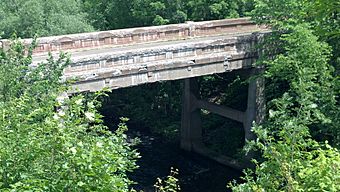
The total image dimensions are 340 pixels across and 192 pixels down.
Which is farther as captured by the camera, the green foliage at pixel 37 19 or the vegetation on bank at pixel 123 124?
the green foliage at pixel 37 19

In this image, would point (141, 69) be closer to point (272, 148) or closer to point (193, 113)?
point (193, 113)

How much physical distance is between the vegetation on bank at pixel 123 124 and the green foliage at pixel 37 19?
0.19 ft

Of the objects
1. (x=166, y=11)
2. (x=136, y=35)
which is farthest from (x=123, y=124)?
(x=166, y=11)

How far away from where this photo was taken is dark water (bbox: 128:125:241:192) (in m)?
26.0

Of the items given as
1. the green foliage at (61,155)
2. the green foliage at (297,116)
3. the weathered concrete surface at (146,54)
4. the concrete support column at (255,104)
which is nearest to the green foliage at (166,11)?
the weathered concrete surface at (146,54)

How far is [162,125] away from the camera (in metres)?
34.7

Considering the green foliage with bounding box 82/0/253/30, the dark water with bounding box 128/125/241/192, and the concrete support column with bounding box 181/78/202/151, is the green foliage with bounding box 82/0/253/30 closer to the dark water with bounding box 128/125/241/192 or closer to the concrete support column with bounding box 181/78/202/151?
the concrete support column with bounding box 181/78/202/151

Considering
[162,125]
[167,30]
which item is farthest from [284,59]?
[162,125]

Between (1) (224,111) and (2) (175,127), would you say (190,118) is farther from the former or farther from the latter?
(2) (175,127)

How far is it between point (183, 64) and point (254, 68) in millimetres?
4459

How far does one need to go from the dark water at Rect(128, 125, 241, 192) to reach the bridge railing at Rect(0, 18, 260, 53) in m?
6.86

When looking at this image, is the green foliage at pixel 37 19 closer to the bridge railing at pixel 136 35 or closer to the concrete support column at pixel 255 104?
the bridge railing at pixel 136 35

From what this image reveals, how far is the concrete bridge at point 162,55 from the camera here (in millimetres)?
19969

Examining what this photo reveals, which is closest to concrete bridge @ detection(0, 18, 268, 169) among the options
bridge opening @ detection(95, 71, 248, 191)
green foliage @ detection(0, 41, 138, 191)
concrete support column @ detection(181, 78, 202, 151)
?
concrete support column @ detection(181, 78, 202, 151)
